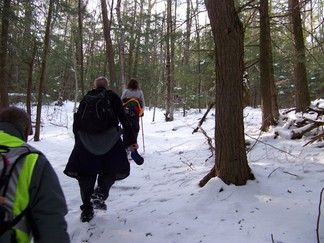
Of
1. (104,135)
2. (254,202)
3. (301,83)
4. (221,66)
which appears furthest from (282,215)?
(301,83)

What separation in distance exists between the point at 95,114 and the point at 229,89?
1788 millimetres

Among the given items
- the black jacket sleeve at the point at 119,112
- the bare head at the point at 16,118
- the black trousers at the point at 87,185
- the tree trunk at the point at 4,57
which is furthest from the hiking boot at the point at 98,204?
the tree trunk at the point at 4,57

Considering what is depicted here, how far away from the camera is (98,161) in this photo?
4.09 meters

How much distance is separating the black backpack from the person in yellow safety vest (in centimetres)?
224

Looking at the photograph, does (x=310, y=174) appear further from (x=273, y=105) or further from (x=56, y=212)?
(x=56, y=212)

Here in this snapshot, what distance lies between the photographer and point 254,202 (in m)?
4.09

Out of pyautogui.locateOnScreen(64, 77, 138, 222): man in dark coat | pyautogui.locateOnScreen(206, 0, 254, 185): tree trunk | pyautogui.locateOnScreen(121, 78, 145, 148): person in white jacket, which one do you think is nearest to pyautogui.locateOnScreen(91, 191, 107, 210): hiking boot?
pyautogui.locateOnScreen(64, 77, 138, 222): man in dark coat

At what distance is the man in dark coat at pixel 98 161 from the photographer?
13.3 feet

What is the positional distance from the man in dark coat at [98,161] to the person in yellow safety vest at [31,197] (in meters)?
2.29

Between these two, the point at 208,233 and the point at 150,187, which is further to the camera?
the point at 150,187

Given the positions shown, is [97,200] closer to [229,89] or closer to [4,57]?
[229,89]

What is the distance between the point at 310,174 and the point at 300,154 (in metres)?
0.96

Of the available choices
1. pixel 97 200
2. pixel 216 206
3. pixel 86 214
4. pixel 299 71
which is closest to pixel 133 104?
pixel 97 200

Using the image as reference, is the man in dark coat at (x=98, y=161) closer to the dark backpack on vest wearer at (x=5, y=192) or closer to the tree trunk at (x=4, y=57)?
the dark backpack on vest wearer at (x=5, y=192)
